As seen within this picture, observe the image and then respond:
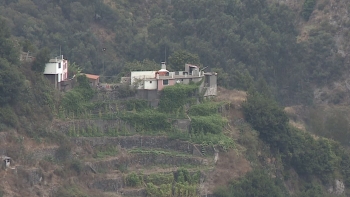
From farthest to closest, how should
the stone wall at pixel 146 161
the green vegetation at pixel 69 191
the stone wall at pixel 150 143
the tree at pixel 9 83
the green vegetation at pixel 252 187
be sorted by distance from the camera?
the stone wall at pixel 150 143 → the green vegetation at pixel 252 187 → the stone wall at pixel 146 161 → the tree at pixel 9 83 → the green vegetation at pixel 69 191

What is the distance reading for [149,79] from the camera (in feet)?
249

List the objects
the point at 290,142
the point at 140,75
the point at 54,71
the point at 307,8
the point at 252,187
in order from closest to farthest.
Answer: the point at 252,187
the point at 54,71
the point at 140,75
the point at 290,142
the point at 307,8

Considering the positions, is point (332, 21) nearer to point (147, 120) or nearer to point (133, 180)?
point (147, 120)

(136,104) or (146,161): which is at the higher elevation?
(136,104)

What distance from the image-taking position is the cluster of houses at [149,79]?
74250mm

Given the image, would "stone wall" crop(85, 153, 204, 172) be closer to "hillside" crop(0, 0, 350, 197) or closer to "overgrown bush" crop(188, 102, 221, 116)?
"hillside" crop(0, 0, 350, 197)

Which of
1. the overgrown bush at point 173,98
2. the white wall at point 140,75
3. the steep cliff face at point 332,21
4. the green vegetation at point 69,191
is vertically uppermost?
the steep cliff face at point 332,21

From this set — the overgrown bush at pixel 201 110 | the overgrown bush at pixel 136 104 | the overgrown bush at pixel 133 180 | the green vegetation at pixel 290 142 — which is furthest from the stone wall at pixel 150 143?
the green vegetation at pixel 290 142

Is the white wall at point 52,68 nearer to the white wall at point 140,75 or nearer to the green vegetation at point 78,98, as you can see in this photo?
the green vegetation at point 78,98

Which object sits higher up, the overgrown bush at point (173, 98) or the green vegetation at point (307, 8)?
the green vegetation at point (307, 8)

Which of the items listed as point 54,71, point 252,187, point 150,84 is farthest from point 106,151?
point 252,187

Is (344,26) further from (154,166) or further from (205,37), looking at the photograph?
(154,166)

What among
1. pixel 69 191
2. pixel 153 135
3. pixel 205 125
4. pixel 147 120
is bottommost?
pixel 69 191

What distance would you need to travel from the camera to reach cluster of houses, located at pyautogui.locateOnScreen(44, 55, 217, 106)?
244 feet
